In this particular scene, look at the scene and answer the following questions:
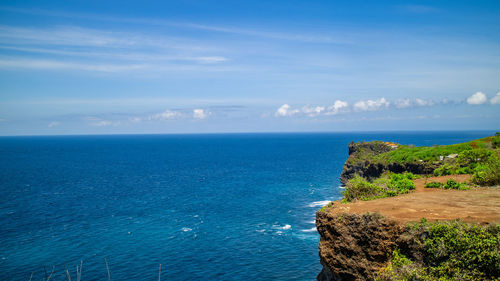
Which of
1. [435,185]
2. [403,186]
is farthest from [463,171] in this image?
[403,186]

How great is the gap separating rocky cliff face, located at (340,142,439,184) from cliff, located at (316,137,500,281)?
29.4m

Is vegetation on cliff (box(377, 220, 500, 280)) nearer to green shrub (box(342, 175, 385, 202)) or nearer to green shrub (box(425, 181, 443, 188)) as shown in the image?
green shrub (box(342, 175, 385, 202))

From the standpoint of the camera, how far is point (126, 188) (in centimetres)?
7462

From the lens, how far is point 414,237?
566 inches

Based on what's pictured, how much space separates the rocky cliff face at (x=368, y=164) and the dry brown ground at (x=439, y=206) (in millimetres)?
26402

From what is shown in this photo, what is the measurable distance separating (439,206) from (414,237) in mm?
4550

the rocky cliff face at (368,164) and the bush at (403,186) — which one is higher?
the bush at (403,186)

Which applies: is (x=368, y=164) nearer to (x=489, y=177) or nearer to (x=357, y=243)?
(x=489, y=177)

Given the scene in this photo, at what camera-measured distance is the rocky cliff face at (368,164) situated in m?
49.7

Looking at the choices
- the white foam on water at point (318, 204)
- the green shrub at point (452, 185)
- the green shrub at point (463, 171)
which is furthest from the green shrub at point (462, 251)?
the white foam on water at point (318, 204)

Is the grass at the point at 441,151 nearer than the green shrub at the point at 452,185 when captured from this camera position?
No

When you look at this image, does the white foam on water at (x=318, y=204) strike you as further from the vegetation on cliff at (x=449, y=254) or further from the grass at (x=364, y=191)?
the vegetation on cliff at (x=449, y=254)

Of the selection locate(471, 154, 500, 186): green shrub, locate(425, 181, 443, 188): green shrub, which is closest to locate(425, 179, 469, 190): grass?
locate(425, 181, 443, 188): green shrub

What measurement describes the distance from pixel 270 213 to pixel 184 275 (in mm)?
22649
